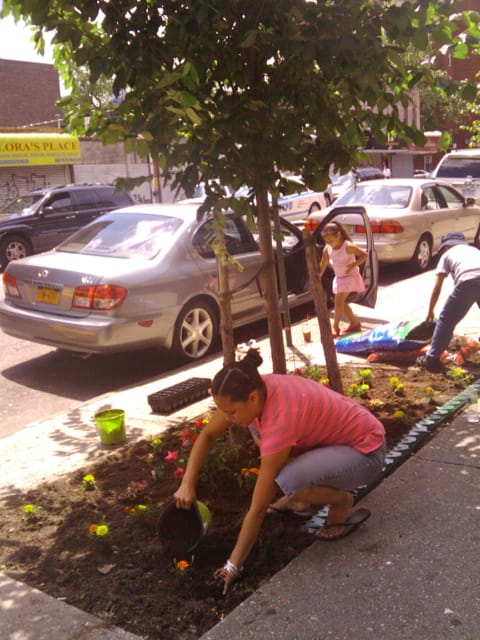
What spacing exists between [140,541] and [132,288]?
149 inches

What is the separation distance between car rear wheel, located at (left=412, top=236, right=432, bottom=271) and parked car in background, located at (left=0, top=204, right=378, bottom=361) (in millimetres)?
4959

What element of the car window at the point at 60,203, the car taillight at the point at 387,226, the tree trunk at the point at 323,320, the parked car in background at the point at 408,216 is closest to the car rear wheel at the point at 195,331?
the tree trunk at the point at 323,320

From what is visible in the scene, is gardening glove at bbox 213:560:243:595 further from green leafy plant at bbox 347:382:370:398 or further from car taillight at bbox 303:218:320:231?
car taillight at bbox 303:218:320:231

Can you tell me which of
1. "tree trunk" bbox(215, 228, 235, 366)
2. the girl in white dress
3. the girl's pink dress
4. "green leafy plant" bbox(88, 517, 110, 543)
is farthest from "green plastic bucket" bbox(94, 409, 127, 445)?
the girl's pink dress

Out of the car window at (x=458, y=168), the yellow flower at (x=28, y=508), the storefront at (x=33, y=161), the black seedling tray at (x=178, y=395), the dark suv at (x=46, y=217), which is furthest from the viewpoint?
the storefront at (x=33, y=161)

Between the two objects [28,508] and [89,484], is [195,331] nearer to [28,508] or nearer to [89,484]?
[89,484]

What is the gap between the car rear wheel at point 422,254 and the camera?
13.5m

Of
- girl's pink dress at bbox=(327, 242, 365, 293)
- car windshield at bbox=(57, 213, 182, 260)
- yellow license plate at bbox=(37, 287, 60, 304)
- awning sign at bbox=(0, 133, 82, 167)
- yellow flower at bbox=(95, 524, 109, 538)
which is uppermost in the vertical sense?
awning sign at bbox=(0, 133, 82, 167)

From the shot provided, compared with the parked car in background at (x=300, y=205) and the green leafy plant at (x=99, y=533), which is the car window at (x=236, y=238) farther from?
the parked car in background at (x=300, y=205)

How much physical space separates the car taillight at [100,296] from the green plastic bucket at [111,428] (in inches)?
78.5

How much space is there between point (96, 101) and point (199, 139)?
96 cm

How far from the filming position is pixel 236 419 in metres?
3.45

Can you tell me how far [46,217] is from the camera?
17.7 metres

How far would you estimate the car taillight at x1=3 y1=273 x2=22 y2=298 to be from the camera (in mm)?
7863
